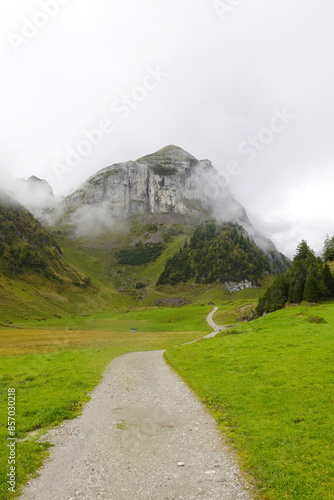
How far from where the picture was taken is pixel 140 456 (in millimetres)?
10977

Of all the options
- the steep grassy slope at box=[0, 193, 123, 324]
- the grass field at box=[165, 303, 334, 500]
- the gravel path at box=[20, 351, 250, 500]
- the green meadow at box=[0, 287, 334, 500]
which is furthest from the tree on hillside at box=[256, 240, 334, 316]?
the steep grassy slope at box=[0, 193, 123, 324]

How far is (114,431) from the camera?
539 inches

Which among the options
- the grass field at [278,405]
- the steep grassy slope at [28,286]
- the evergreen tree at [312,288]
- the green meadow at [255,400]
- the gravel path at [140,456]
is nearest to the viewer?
the grass field at [278,405]

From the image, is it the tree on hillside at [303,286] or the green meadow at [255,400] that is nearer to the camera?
the green meadow at [255,400]

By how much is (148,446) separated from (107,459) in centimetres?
186

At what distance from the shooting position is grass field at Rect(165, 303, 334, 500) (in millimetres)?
8703

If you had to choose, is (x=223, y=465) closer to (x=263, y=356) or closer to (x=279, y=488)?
(x=279, y=488)

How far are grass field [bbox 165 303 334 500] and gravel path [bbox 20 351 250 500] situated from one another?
1.09m

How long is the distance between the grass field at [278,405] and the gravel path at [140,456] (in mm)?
1087

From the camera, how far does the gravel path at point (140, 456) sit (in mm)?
8812

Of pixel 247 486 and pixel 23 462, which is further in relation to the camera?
pixel 23 462

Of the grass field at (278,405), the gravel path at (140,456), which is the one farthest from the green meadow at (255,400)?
the gravel path at (140,456)

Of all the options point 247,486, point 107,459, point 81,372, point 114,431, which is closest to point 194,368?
point 81,372

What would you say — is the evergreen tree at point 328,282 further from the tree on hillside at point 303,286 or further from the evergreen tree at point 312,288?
the evergreen tree at point 312,288
